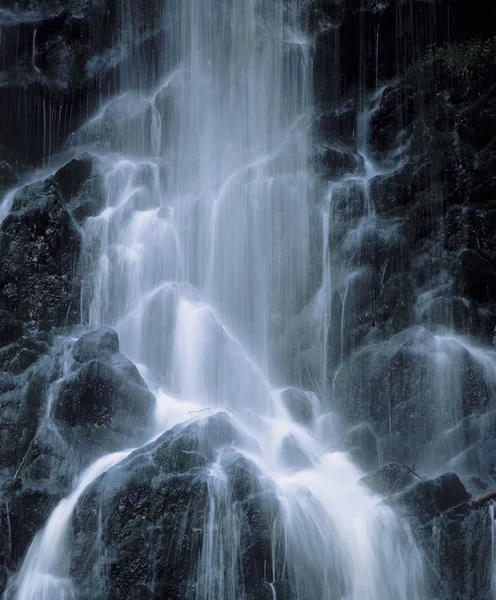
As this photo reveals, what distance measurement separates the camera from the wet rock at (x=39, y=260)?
42.4ft

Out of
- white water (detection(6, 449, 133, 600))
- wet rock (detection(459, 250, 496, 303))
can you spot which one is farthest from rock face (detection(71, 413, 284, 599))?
wet rock (detection(459, 250, 496, 303))

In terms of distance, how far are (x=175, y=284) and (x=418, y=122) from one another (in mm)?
7588

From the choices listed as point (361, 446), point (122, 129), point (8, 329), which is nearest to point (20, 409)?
point (8, 329)

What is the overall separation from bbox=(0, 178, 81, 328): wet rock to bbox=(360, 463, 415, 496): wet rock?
23.4ft

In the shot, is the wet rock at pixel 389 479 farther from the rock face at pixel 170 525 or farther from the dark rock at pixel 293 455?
the rock face at pixel 170 525

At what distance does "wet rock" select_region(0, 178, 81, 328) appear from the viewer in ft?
42.4

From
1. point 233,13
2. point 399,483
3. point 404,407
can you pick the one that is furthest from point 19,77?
point 399,483

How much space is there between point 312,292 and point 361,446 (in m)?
4.12

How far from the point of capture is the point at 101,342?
11062 millimetres

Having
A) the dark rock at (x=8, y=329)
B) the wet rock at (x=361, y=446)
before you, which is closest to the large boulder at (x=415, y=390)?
the wet rock at (x=361, y=446)

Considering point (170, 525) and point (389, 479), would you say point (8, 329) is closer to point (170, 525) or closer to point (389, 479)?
point (170, 525)

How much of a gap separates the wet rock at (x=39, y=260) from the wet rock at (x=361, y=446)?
6.30m

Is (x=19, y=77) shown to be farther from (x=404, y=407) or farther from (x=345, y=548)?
(x=345, y=548)

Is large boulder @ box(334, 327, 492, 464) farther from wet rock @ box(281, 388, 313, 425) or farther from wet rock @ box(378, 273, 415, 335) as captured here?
wet rock @ box(378, 273, 415, 335)
